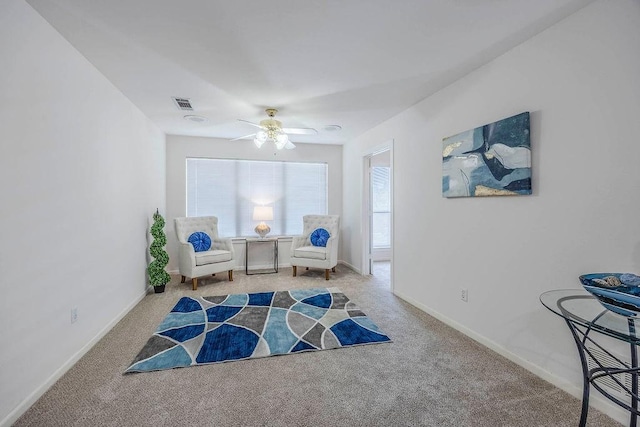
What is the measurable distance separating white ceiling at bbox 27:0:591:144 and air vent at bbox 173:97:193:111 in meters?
0.10

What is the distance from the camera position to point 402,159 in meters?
3.75

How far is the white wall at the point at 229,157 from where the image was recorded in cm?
→ 503

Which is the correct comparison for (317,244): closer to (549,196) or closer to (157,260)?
(157,260)

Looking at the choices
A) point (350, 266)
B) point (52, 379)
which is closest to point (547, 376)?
point (52, 379)

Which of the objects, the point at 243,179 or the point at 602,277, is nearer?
the point at 602,277

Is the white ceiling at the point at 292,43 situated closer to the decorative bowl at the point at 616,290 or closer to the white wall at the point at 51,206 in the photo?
the white wall at the point at 51,206

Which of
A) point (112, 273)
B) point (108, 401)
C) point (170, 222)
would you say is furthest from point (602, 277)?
point (170, 222)

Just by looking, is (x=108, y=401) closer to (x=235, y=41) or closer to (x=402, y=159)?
(x=235, y=41)

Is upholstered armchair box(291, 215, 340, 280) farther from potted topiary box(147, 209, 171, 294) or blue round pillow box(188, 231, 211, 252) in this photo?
potted topiary box(147, 209, 171, 294)

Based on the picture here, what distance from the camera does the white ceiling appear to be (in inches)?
70.6

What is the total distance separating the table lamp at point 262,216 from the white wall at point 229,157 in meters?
0.45

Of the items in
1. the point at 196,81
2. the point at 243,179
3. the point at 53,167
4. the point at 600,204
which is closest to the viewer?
the point at 600,204

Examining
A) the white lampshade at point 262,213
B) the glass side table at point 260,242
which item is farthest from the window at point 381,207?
the white lampshade at point 262,213

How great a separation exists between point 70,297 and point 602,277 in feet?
11.7
